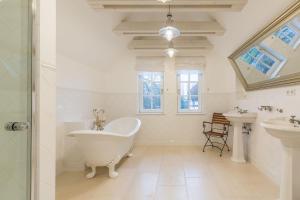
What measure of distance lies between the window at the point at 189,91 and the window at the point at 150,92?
1.76ft

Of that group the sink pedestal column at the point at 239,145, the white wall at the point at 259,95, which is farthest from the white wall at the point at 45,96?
the sink pedestal column at the point at 239,145

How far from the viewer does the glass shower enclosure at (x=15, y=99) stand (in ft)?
4.41

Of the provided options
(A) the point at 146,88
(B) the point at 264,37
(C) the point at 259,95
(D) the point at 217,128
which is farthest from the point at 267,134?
(A) the point at 146,88

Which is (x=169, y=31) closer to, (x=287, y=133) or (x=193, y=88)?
(x=287, y=133)

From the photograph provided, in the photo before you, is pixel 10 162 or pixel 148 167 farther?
pixel 148 167

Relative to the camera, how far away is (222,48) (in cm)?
476

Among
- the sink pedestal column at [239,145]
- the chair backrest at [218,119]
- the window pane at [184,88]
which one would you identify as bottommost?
the sink pedestal column at [239,145]

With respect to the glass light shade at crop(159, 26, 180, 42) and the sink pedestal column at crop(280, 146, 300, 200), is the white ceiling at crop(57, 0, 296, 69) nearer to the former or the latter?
the glass light shade at crop(159, 26, 180, 42)

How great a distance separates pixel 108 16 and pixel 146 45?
1.37m

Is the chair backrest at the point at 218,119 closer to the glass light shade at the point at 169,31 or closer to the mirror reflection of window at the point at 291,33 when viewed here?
the mirror reflection of window at the point at 291,33

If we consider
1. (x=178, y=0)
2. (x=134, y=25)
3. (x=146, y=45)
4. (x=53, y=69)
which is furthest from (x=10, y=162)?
(x=146, y=45)

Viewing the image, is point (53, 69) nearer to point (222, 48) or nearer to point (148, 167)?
point (148, 167)

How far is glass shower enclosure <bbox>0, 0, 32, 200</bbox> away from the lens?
134 cm

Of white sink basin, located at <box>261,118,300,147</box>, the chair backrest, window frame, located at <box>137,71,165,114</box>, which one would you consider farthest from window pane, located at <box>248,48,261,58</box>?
window frame, located at <box>137,71,165,114</box>
